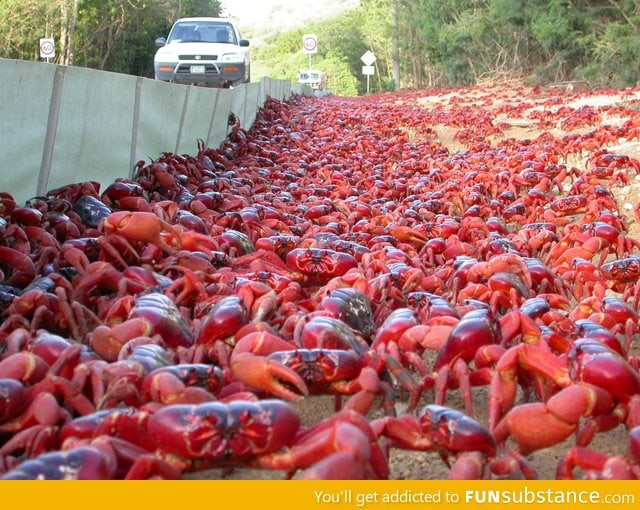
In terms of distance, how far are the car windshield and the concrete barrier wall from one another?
361 inches

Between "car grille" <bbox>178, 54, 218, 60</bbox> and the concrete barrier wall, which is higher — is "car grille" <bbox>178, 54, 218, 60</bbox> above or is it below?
above

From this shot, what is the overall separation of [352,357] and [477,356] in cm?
58

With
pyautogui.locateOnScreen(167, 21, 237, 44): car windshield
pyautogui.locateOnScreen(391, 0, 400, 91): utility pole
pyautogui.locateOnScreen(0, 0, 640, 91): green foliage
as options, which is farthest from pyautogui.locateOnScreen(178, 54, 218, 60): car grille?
pyautogui.locateOnScreen(391, 0, 400, 91): utility pole

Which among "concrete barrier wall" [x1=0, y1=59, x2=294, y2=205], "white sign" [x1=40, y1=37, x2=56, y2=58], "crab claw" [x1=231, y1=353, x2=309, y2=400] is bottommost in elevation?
"crab claw" [x1=231, y1=353, x2=309, y2=400]

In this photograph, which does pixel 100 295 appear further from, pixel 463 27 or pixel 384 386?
pixel 463 27

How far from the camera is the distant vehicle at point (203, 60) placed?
18.9 metres

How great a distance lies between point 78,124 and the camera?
748cm

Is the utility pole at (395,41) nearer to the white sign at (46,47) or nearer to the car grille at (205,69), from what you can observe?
the white sign at (46,47)

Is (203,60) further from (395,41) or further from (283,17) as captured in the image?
(283,17)

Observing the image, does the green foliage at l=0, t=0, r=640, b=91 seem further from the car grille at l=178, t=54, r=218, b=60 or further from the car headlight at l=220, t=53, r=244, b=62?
the car headlight at l=220, t=53, r=244, b=62

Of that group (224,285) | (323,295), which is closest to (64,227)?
(224,285)

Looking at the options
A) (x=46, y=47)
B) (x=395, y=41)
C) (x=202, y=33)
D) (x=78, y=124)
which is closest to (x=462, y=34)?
(x=395, y=41)

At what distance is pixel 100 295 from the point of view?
462cm

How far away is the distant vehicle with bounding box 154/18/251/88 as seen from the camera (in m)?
18.9
